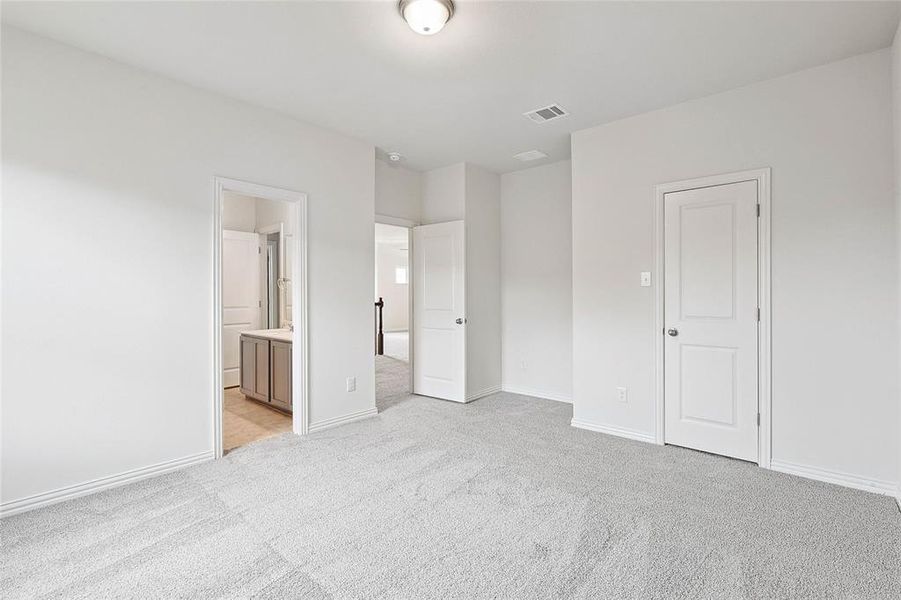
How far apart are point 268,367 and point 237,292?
1.65 meters

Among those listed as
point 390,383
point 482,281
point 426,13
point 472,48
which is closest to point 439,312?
point 482,281

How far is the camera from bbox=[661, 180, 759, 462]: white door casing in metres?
3.08

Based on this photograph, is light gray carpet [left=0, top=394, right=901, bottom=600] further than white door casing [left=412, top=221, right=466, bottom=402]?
No

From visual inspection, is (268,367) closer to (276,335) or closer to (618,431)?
(276,335)

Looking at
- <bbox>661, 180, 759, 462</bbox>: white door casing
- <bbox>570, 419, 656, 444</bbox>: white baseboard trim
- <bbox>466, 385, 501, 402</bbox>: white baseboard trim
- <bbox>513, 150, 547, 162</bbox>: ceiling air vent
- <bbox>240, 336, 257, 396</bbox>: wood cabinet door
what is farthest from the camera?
<bbox>466, 385, 501, 402</bbox>: white baseboard trim

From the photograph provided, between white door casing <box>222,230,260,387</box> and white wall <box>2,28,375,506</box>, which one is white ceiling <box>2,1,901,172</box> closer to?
white wall <box>2,28,375,506</box>

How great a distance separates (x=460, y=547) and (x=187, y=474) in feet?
6.37

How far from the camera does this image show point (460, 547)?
206 cm

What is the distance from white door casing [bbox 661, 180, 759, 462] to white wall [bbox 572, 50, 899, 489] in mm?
134

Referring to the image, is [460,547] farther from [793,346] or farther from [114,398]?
[793,346]

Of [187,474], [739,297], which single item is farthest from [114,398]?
[739,297]

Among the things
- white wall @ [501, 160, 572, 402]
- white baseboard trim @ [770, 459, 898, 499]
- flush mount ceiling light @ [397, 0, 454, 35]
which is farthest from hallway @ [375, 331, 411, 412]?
flush mount ceiling light @ [397, 0, 454, 35]

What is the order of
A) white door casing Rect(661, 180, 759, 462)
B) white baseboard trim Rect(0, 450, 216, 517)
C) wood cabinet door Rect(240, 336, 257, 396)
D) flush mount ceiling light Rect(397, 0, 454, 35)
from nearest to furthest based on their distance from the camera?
flush mount ceiling light Rect(397, 0, 454, 35) < white baseboard trim Rect(0, 450, 216, 517) < white door casing Rect(661, 180, 759, 462) < wood cabinet door Rect(240, 336, 257, 396)

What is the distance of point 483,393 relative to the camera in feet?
16.5
